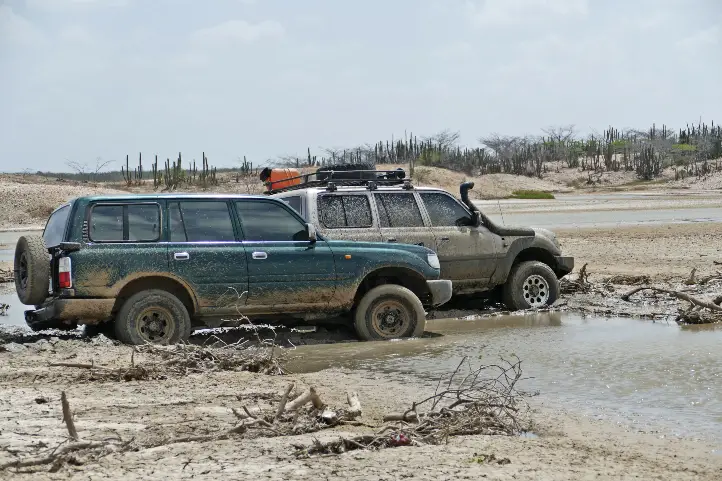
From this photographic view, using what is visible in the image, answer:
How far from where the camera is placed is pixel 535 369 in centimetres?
940

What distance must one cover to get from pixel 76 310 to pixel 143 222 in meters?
1.11

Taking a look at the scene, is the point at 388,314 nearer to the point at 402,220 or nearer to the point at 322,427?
the point at 402,220

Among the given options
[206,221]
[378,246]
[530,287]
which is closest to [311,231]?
[378,246]

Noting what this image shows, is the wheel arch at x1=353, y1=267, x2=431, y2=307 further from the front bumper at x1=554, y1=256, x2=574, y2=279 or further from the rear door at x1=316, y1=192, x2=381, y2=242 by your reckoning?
the front bumper at x1=554, y1=256, x2=574, y2=279

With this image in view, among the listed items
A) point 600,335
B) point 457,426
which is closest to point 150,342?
point 457,426

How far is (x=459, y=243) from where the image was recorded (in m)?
13.0

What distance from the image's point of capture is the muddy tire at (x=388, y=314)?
10930 mm

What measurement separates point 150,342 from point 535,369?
353 cm

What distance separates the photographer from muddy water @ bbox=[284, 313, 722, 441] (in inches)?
300

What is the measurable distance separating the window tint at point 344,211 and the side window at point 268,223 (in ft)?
4.66

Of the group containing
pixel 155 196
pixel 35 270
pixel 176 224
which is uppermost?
pixel 155 196

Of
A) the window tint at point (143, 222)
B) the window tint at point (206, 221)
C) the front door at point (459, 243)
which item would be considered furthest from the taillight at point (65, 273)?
the front door at point (459, 243)

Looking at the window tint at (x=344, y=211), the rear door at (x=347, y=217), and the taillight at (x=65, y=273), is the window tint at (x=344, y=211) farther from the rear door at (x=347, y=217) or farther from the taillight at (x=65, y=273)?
the taillight at (x=65, y=273)

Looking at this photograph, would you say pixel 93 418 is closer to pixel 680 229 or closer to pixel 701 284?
pixel 701 284
